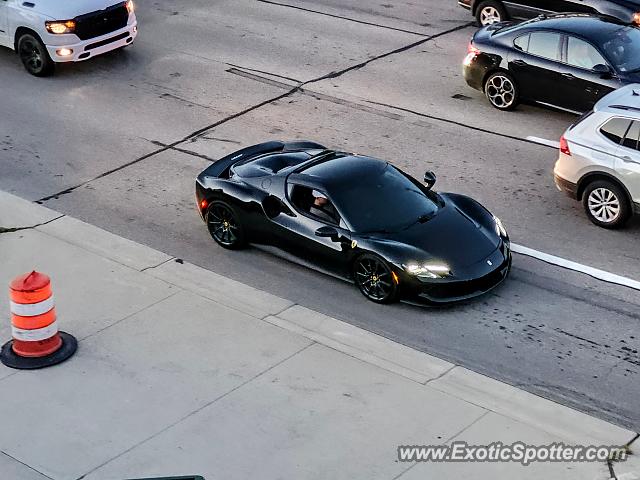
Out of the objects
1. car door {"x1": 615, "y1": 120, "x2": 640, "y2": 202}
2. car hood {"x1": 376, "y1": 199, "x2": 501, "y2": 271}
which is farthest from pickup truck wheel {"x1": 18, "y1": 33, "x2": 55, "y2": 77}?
car door {"x1": 615, "y1": 120, "x2": 640, "y2": 202}

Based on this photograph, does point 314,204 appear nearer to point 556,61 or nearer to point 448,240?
point 448,240

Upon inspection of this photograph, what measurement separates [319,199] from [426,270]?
155cm

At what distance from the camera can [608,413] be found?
10.6 meters

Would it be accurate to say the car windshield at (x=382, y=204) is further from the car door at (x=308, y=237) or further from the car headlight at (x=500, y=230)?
the car headlight at (x=500, y=230)

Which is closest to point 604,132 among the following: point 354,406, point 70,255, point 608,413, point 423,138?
point 423,138

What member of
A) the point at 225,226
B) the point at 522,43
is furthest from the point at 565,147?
the point at 225,226

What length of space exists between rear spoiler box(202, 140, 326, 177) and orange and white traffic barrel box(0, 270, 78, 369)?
3275mm

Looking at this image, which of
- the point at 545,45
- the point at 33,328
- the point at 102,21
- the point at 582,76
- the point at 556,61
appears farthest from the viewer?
the point at 102,21

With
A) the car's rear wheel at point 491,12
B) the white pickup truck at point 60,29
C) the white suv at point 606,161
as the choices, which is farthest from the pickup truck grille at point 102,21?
the white suv at point 606,161

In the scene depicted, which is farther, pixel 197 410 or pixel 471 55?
pixel 471 55

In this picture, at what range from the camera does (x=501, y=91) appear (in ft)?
58.2

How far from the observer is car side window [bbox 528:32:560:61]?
17.1m

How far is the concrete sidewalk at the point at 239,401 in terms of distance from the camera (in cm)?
976

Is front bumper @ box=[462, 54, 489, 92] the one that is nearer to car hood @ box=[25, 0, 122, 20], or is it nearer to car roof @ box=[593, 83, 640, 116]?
car roof @ box=[593, 83, 640, 116]
